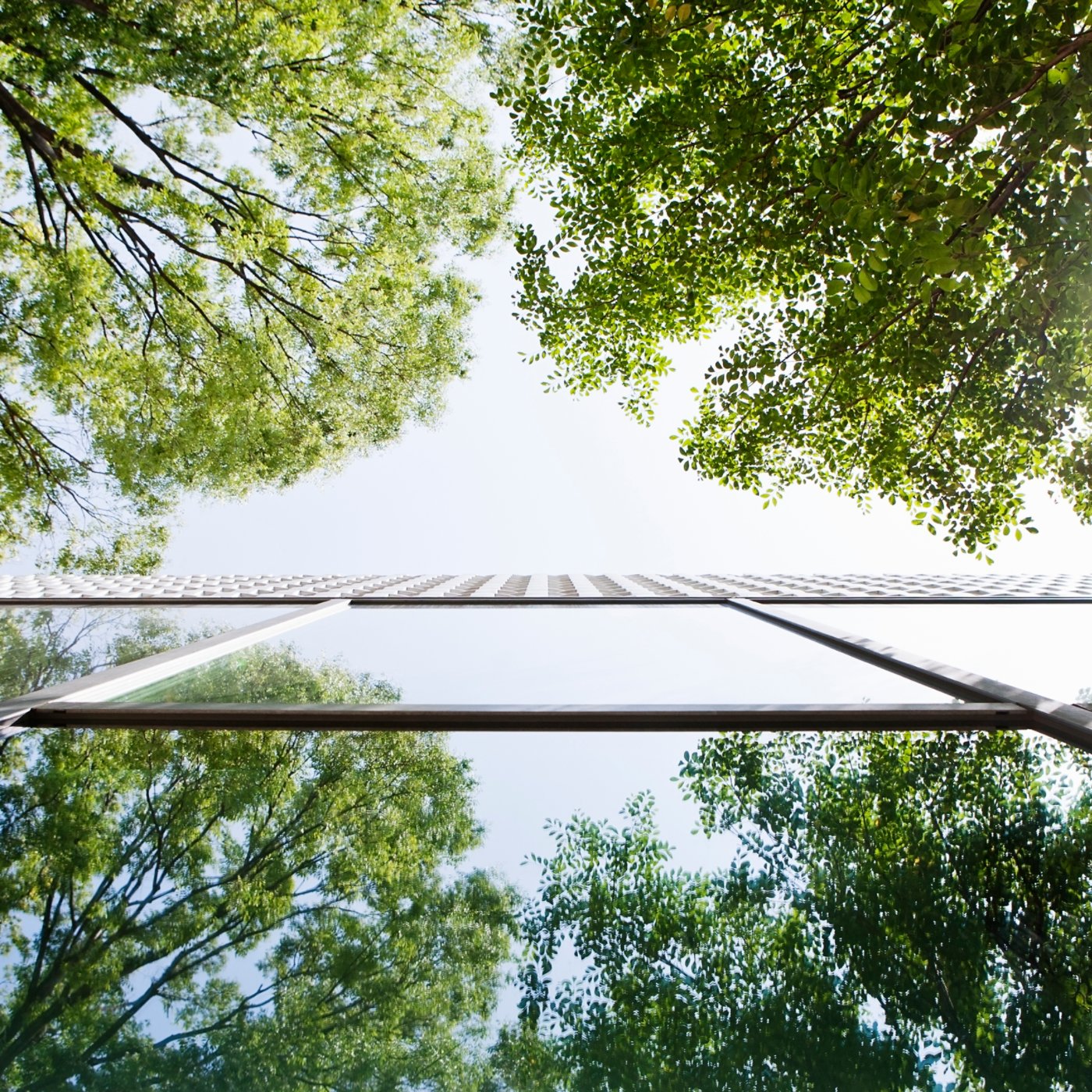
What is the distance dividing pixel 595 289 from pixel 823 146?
9.11ft

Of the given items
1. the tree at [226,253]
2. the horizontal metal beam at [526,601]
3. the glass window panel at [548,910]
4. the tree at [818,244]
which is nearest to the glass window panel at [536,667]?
the glass window panel at [548,910]

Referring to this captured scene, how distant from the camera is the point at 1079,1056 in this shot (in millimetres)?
1970

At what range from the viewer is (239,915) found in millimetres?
2303

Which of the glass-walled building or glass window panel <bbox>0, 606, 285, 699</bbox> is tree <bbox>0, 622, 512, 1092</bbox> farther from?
glass window panel <bbox>0, 606, 285, 699</bbox>

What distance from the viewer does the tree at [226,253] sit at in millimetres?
8789

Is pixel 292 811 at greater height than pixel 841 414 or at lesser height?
lesser

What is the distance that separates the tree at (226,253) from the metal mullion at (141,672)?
6182 millimetres

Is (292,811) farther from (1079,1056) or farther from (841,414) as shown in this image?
(841,414)

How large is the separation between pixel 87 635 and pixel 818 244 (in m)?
7.42

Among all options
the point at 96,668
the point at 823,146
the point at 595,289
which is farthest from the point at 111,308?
the point at 823,146

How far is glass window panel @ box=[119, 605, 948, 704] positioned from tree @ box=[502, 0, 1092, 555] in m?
2.21

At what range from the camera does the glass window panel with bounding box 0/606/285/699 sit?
400 cm

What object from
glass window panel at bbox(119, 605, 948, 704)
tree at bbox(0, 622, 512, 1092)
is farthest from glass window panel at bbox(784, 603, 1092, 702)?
tree at bbox(0, 622, 512, 1092)

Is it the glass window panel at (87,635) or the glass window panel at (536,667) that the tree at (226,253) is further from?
the glass window panel at (536,667)
